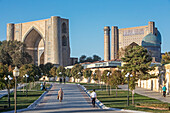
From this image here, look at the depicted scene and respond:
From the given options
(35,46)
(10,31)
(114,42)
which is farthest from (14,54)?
(114,42)

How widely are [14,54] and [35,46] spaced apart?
3423 cm

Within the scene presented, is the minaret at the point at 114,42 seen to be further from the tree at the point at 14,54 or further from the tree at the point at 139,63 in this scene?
the tree at the point at 139,63

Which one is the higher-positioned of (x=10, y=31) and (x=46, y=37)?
(x=10, y=31)

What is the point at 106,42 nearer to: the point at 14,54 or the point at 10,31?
the point at 10,31

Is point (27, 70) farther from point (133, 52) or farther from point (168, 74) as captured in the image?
point (168, 74)

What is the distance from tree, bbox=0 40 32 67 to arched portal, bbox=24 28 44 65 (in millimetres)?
25457

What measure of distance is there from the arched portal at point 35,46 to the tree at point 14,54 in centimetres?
2546

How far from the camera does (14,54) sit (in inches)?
2672

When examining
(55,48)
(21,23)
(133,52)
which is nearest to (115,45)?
(55,48)

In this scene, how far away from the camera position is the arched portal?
324 feet

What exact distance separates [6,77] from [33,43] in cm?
7912

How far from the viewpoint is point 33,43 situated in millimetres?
100750

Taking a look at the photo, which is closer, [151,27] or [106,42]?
[151,27]

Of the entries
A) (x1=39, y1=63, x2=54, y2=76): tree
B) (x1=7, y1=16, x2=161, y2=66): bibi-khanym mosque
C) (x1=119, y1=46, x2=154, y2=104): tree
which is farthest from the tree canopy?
(x1=119, y1=46, x2=154, y2=104): tree
